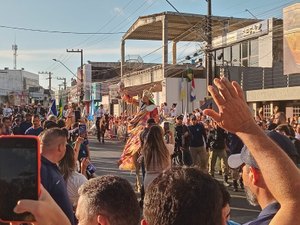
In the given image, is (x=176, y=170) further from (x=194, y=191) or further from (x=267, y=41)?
(x=267, y=41)

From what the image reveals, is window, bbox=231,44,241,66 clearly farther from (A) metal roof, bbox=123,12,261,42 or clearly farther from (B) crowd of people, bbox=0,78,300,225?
(B) crowd of people, bbox=0,78,300,225

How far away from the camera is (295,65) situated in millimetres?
20500

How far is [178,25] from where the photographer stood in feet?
113

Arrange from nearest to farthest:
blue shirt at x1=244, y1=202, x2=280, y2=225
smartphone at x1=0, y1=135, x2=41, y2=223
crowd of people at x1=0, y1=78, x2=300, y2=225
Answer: crowd of people at x1=0, y1=78, x2=300, y2=225 < smartphone at x1=0, y1=135, x2=41, y2=223 < blue shirt at x1=244, y1=202, x2=280, y2=225

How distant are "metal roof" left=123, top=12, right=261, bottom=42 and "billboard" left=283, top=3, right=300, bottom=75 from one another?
1014cm

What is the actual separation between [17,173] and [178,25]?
33517mm

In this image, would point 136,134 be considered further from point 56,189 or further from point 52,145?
point 56,189

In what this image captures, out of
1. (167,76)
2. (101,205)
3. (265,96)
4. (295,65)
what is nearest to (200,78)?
(167,76)

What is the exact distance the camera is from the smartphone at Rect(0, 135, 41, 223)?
1.86m

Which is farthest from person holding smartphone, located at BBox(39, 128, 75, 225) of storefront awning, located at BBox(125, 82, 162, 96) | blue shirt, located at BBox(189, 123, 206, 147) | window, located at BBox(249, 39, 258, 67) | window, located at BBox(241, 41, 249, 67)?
window, located at BBox(241, 41, 249, 67)

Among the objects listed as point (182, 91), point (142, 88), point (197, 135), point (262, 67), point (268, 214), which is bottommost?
point (197, 135)

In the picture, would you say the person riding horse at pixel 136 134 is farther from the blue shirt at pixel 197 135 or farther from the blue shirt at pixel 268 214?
the blue shirt at pixel 268 214

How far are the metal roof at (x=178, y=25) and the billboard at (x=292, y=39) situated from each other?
1014cm

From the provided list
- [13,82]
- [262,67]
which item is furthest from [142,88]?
[13,82]
